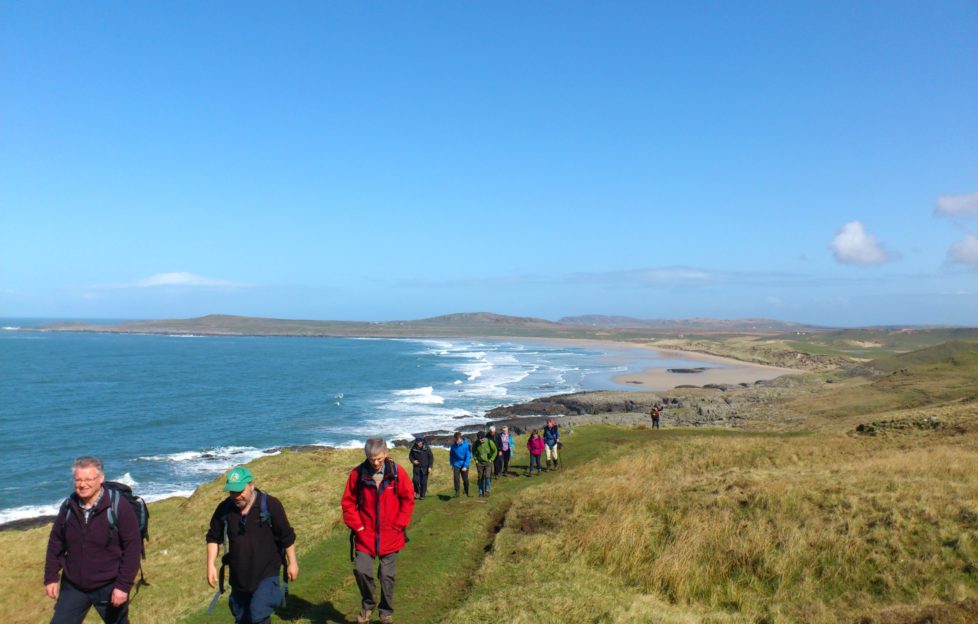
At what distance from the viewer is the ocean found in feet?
128

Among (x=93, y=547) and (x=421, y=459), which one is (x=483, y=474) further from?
(x=93, y=547)

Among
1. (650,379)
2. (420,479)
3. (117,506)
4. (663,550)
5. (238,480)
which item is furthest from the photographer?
(650,379)

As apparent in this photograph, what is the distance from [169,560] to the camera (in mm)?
16594

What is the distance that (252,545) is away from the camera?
6.54 meters

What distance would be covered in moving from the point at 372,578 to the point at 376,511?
40.2 inches

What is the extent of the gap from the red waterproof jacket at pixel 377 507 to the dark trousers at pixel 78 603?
2.58 meters

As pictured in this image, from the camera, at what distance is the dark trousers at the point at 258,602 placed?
21.9 feet

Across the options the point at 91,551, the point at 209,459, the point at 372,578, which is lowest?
the point at 209,459

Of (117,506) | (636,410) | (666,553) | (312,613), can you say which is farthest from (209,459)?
(636,410)

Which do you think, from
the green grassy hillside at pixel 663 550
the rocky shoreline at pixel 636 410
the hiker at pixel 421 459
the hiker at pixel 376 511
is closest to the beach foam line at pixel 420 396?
the rocky shoreline at pixel 636 410

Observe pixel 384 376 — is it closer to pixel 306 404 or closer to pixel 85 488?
pixel 306 404

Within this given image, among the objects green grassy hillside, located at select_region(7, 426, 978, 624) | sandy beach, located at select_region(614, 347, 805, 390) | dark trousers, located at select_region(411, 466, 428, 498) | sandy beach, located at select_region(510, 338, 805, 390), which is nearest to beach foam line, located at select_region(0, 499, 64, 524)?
green grassy hillside, located at select_region(7, 426, 978, 624)

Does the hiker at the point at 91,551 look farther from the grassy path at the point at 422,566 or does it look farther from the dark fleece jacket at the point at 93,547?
the grassy path at the point at 422,566

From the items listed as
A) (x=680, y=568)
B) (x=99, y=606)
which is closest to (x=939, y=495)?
(x=680, y=568)
